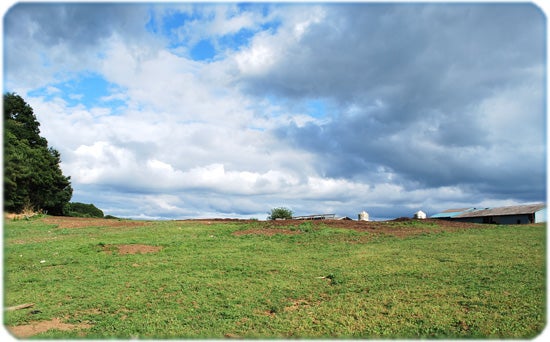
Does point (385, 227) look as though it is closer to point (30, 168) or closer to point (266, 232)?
point (266, 232)

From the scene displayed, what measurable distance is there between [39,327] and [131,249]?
8.28 m

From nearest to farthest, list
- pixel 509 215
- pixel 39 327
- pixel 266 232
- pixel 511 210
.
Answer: pixel 39 327 → pixel 266 232 → pixel 509 215 → pixel 511 210

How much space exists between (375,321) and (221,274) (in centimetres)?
576

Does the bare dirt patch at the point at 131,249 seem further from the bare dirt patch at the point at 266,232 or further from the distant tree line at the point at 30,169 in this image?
the distant tree line at the point at 30,169

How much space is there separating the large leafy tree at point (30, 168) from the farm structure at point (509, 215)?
4300cm

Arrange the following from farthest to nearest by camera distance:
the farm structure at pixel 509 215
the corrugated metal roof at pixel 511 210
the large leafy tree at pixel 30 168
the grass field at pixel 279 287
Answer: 1. the corrugated metal roof at pixel 511 210
2. the farm structure at pixel 509 215
3. the large leafy tree at pixel 30 168
4. the grass field at pixel 279 287

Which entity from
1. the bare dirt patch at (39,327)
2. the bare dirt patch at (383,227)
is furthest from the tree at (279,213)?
the bare dirt patch at (39,327)

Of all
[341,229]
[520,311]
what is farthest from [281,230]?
[520,311]

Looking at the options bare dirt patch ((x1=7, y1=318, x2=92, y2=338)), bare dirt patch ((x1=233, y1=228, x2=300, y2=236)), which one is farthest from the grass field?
bare dirt patch ((x1=233, y1=228, x2=300, y2=236))

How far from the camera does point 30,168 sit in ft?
110

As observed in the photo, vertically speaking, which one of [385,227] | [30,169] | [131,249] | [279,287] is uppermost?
[30,169]

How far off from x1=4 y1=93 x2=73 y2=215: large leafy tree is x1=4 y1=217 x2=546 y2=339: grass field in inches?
696

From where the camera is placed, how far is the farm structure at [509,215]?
34500 mm

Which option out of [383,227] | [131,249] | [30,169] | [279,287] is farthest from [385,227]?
[30,169]
